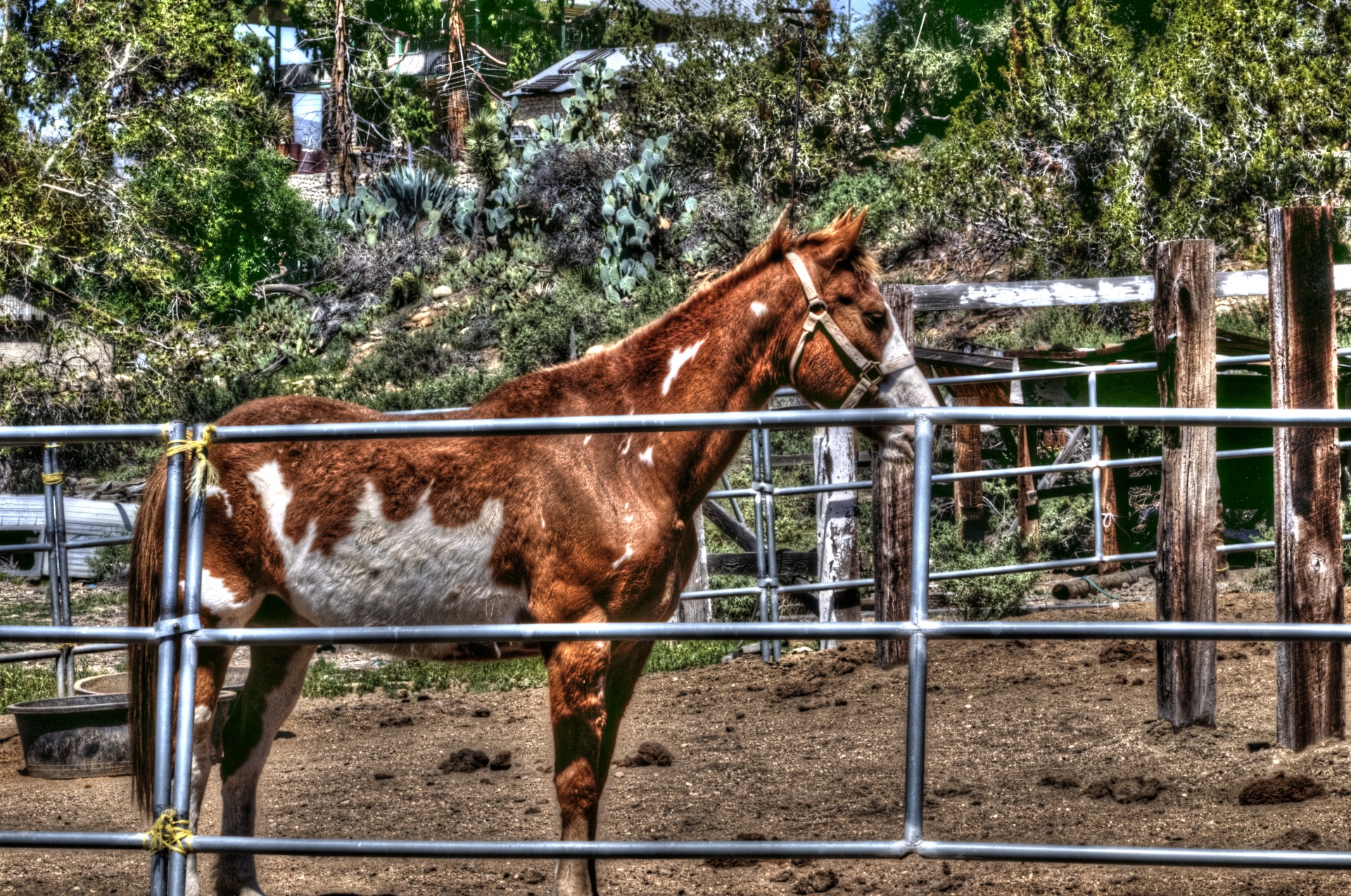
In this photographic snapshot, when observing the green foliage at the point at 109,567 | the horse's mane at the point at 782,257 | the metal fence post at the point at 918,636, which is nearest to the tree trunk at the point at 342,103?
the green foliage at the point at 109,567

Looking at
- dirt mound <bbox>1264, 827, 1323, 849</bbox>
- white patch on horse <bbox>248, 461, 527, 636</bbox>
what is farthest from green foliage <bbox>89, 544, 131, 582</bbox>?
dirt mound <bbox>1264, 827, 1323, 849</bbox>

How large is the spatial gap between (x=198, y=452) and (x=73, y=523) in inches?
437

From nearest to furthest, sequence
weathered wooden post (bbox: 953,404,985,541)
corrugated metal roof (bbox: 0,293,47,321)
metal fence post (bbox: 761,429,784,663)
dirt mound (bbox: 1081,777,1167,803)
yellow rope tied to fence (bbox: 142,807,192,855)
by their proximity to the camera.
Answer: yellow rope tied to fence (bbox: 142,807,192,855) < dirt mound (bbox: 1081,777,1167,803) < metal fence post (bbox: 761,429,784,663) < weathered wooden post (bbox: 953,404,985,541) < corrugated metal roof (bbox: 0,293,47,321)

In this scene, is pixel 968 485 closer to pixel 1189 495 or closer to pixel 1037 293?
pixel 1037 293

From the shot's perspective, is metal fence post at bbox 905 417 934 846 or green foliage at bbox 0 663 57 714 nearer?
metal fence post at bbox 905 417 934 846

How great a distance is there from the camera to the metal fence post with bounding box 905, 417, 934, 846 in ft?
7.89

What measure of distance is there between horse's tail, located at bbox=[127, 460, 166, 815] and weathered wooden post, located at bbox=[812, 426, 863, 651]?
16.7ft

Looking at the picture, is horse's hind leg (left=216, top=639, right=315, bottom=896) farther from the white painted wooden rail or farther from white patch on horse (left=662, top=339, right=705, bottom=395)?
the white painted wooden rail

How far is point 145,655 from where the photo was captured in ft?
10.9

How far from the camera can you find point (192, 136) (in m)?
16.8

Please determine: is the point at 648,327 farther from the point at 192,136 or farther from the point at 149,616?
the point at 192,136

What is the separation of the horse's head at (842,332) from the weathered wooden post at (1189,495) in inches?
77.1

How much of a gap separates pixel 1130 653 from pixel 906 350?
153 inches

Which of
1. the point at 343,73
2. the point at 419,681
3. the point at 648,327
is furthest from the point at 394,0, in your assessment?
the point at 648,327
